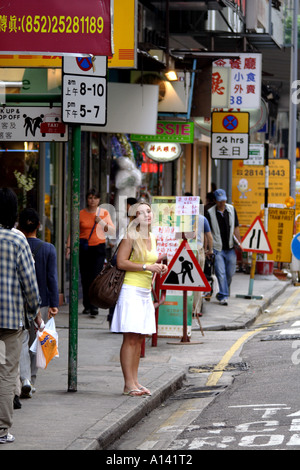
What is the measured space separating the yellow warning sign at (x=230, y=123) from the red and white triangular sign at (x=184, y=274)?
6.58m

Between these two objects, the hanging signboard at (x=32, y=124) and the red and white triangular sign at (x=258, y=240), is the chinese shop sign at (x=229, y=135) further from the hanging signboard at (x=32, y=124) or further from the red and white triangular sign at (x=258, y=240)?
the hanging signboard at (x=32, y=124)

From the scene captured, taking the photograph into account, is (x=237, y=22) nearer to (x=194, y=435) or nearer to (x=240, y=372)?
(x=240, y=372)

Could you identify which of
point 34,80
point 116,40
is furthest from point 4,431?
point 34,80

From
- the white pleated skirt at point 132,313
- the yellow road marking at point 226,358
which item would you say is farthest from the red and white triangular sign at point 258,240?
the white pleated skirt at point 132,313

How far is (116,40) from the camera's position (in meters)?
12.7

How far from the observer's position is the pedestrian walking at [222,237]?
1855 cm

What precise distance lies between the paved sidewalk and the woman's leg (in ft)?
0.57

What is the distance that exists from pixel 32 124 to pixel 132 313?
192 centimetres

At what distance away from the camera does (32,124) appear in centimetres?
948

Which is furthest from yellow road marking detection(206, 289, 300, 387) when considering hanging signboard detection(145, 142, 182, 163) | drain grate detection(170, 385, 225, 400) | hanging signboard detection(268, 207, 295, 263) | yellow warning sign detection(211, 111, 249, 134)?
hanging signboard detection(268, 207, 295, 263)

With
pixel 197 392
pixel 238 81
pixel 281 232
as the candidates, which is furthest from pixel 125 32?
pixel 281 232

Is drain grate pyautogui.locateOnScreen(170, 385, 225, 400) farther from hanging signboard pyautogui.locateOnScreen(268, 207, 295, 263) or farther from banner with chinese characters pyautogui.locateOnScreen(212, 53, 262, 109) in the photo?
hanging signboard pyautogui.locateOnScreen(268, 207, 295, 263)

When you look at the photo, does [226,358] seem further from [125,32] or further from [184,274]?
[125,32]
